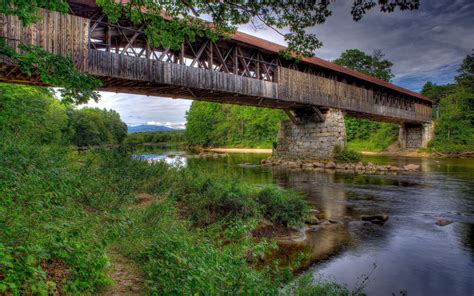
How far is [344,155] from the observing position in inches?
854

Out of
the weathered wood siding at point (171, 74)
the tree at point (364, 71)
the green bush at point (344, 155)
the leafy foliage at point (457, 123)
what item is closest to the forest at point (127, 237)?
the weathered wood siding at point (171, 74)

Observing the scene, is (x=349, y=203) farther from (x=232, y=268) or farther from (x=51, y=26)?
(x=51, y=26)

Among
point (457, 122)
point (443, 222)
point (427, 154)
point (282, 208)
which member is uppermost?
point (457, 122)

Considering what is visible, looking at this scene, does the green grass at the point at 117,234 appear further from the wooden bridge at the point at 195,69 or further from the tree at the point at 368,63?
the tree at the point at 368,63

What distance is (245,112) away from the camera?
1937 inches

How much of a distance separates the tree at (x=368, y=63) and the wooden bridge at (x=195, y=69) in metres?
19.8

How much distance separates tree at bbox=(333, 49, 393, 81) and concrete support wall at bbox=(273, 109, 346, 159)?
82.8ft

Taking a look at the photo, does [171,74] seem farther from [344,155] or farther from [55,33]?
[344,155]

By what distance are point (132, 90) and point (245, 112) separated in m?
35.4

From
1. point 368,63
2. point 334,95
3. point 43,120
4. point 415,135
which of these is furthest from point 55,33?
point 368,63

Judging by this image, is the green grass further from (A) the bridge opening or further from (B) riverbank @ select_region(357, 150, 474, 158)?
(B) riverbank @ select_region(357, 150, 474, 158)

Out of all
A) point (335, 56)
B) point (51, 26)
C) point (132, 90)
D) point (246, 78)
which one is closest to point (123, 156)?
point (51, 26)

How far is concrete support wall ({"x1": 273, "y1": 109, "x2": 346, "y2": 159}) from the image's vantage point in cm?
2186

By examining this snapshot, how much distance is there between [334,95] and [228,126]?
130 feet
